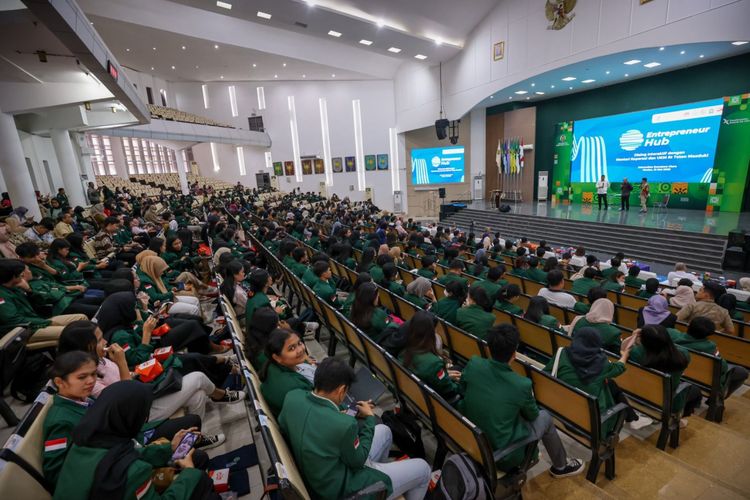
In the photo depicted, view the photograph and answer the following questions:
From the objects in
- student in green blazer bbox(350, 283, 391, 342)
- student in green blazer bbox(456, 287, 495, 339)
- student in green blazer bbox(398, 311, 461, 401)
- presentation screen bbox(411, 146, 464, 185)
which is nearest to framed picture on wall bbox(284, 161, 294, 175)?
presentation screen bbox(411, 146, 464, 185)

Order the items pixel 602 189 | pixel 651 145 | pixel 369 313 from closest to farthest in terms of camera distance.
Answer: pixel 369 313 → pixel 651 145 → pixel 602 189

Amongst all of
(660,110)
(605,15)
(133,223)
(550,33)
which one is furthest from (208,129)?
(660,110)

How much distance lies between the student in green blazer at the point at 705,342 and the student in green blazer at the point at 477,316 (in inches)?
66.4

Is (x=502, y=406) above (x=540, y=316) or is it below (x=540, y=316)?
above

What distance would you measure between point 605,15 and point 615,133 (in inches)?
232

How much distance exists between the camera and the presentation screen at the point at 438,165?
64.7 feet

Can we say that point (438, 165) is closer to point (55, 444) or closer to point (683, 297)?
point (683, 297)

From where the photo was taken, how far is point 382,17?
13125 millimetres

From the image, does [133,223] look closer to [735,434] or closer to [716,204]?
[735,434]

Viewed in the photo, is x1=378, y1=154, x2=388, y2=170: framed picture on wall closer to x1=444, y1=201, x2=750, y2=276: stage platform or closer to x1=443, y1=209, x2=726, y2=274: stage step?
x1=444, y1=201, x2=750, y2=276: stage platform

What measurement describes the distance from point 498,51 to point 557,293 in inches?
496

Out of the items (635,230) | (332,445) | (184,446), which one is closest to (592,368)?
(332,445)

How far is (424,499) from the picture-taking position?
2158 mm

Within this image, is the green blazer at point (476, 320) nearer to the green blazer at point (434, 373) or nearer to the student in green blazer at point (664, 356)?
the green blazer at point (434, 373)
